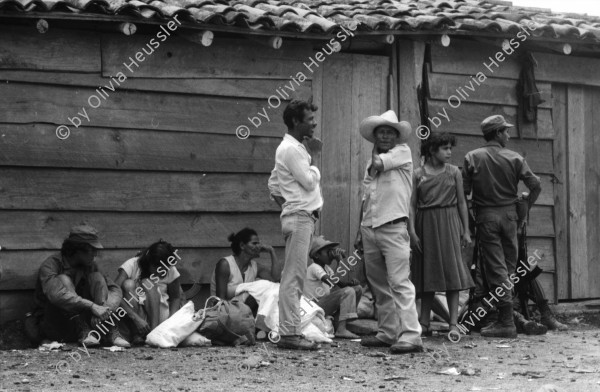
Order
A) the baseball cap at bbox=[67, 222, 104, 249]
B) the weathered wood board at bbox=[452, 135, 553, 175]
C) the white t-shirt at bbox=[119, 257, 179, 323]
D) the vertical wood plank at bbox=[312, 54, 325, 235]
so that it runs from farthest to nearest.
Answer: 1. the weathered wood board at bbox=[452, 135, 553, 175]
2. the vertical wood plank at bbox=[312, 54, 325, 235]
3. the white t-shirt at bbox=[119, 257, 179, 323]
4. the baseball cap at bbox=[67, 222, 104, 249]

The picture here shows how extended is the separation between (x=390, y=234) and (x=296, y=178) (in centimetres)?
93

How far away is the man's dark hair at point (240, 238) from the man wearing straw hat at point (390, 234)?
3.73 ft

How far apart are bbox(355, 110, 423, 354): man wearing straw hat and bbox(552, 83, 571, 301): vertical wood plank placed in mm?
3682

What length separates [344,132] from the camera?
432 inches

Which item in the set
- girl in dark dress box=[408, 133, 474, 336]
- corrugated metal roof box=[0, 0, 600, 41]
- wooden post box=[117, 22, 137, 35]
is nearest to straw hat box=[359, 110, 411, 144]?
girl in dark dress box=[408, 133, 474, 336]

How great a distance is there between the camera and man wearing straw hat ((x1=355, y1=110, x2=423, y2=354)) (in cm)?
876

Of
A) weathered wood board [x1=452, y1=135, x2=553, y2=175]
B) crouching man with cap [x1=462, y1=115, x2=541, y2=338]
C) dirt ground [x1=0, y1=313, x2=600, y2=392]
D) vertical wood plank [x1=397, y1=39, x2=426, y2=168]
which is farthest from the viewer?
weathered wood board [x1=452, y1=135, x2=553, y2=175]

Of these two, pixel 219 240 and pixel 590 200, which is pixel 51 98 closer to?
pixel 219 240

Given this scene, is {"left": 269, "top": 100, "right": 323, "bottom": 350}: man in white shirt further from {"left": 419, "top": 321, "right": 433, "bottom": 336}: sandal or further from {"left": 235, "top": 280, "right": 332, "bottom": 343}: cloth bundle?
{"left": 419, "top": 321, "right": 433, "bottom": 336}: sandal

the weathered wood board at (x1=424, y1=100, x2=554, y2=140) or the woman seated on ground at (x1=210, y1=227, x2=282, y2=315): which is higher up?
the weathered wood board at (x1=424, y1=100, x2=554, y2=140)

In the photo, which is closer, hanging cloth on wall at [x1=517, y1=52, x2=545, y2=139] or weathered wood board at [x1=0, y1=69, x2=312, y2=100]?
weathered wood board at [x1=0, y1=69, x2=312, y2=100]

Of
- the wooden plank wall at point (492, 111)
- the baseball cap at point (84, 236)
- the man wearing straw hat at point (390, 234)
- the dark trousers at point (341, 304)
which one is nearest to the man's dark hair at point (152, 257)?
the baseball cap at point (84, 236)

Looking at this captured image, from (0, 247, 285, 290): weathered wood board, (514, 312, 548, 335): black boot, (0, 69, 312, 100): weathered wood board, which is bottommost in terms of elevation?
(514, 312, 548, 335): black boot

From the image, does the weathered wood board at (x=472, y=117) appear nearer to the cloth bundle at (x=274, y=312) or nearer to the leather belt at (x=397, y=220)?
the leather belt at (x=397, y=220)
